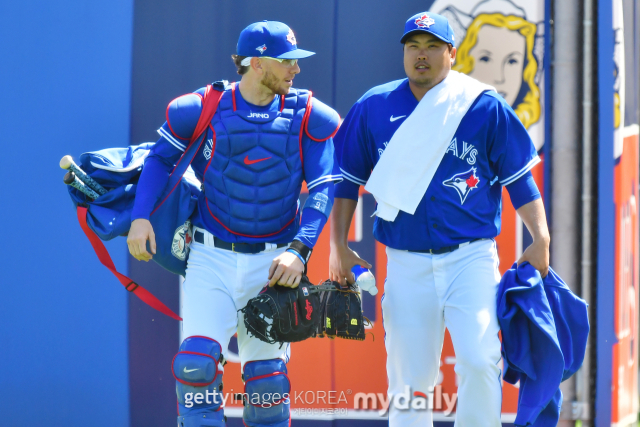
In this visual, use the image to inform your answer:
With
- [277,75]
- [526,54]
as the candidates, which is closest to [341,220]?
[277,75]

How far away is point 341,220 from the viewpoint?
3.33 meters

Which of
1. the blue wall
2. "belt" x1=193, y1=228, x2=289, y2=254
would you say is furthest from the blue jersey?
the blue wall

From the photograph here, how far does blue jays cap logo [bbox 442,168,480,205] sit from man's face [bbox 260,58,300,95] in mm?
826

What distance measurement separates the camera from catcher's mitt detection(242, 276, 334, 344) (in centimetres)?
299

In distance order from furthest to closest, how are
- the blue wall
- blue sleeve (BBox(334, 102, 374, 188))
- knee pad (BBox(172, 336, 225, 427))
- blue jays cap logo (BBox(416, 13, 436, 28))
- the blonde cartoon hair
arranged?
the blue wall → the blonde cartoon hair → blue sleeve (BBox(334, 102, 374, 188)) → blue jays cap logo (BBox(416, 13, 436, 28)) → knee pad (BBox(172, 336, 225, 427))

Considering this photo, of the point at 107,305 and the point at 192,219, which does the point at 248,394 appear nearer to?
the point at 192,219

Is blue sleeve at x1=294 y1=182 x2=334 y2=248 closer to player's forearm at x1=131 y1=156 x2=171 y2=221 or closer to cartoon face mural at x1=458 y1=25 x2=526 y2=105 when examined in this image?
player's forearm at x1=131 y1=156 x2=171 y2=221

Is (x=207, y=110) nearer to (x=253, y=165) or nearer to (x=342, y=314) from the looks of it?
(x=253, y=165)

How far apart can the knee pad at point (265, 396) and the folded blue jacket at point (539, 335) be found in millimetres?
1009

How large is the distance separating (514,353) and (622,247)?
1548mm

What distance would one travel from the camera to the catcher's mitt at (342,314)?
10.3 ft

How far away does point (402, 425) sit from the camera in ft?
10.3

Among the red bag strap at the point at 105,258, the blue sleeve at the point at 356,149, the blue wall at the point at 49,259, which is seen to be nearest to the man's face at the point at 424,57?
the blue sleeve at the point at 356,149

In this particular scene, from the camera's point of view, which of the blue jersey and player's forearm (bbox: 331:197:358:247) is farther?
player's forearm (bbox: 331:197:358:247)
